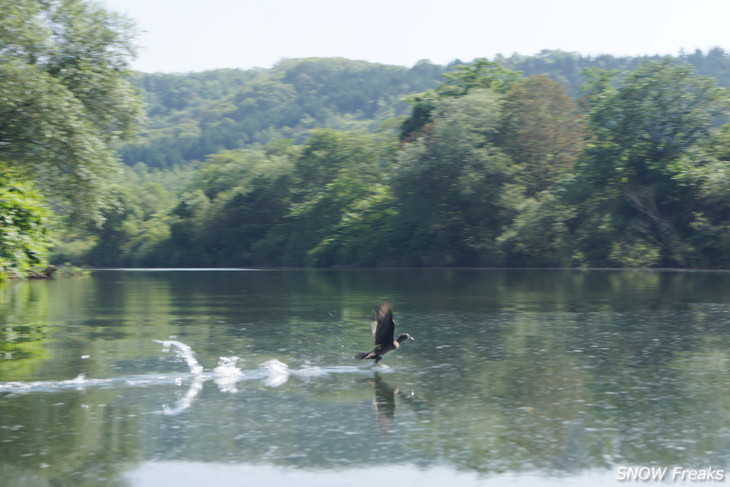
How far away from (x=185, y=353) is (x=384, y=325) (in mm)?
5330

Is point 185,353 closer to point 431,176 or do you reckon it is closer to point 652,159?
point 652,159

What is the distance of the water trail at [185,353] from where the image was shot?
18.3 m

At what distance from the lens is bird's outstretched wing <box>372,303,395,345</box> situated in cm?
1752

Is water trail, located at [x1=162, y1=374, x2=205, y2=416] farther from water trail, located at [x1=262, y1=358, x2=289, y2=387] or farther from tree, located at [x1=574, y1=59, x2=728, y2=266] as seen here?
tree, located at [x1=574, y1=59, x2=728, y2=266]

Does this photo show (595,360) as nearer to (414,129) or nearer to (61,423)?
(61,423)

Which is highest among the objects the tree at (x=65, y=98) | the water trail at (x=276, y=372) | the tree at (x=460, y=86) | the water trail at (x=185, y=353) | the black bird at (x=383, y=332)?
the tree at (x=460, y=86)

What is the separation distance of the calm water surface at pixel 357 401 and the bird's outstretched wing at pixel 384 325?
2.17ft

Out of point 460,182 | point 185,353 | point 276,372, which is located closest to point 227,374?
point 276,372

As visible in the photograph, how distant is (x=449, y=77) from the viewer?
107 metres

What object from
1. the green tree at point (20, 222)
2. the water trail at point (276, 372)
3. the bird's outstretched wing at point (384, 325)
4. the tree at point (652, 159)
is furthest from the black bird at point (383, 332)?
the tree at point (652, 159)

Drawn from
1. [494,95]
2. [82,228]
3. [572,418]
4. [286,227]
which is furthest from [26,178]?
[286,227]

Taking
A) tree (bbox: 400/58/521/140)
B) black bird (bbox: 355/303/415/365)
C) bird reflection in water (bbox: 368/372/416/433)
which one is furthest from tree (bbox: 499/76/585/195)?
bird reflection in water (bbox: 368/372/416/433)

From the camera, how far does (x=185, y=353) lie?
68.2ft

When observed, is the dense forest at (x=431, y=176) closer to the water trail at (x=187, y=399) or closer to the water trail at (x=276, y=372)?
the water trail at (x=276, y=372)
